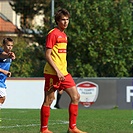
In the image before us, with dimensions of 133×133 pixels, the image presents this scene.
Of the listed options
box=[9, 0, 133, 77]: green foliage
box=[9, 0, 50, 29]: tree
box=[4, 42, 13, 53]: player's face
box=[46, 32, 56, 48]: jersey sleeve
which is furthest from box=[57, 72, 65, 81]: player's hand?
box=[9, 0, 50, 29]: tree

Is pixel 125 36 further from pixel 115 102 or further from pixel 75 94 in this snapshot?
pixel 75 94

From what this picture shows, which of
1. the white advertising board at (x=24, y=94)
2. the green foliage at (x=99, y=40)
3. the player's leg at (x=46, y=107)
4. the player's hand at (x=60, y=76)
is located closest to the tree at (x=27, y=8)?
the green foliage at (x=99, y=40)

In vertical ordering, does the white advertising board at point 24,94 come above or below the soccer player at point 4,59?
below

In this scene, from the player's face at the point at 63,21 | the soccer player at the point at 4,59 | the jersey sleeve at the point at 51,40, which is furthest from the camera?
the soccer player at the point at 4,59

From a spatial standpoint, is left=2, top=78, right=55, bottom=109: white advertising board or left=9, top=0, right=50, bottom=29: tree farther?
left=9, top=0, right=50, bottom=29: tree

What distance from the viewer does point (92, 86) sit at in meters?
23.8

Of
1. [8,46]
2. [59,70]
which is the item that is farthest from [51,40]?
[8,46]

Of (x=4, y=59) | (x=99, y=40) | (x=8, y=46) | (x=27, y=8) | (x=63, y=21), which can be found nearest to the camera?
(x=63, y=21)

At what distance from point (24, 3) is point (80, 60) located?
45.5 ft

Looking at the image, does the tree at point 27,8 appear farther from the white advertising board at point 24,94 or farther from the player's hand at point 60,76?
the player's hand at point 60,76

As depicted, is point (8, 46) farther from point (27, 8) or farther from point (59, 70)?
point (27, 8)

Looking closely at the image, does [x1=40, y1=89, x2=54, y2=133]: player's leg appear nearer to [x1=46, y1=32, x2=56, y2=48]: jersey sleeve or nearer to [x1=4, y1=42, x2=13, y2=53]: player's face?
[x1=46, y1=32, x2=56, y2=48]: jersey sleeve

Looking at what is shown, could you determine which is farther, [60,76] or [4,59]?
[4,59]

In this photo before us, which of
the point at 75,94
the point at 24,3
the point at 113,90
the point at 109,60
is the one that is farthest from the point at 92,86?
the point at 24,3
